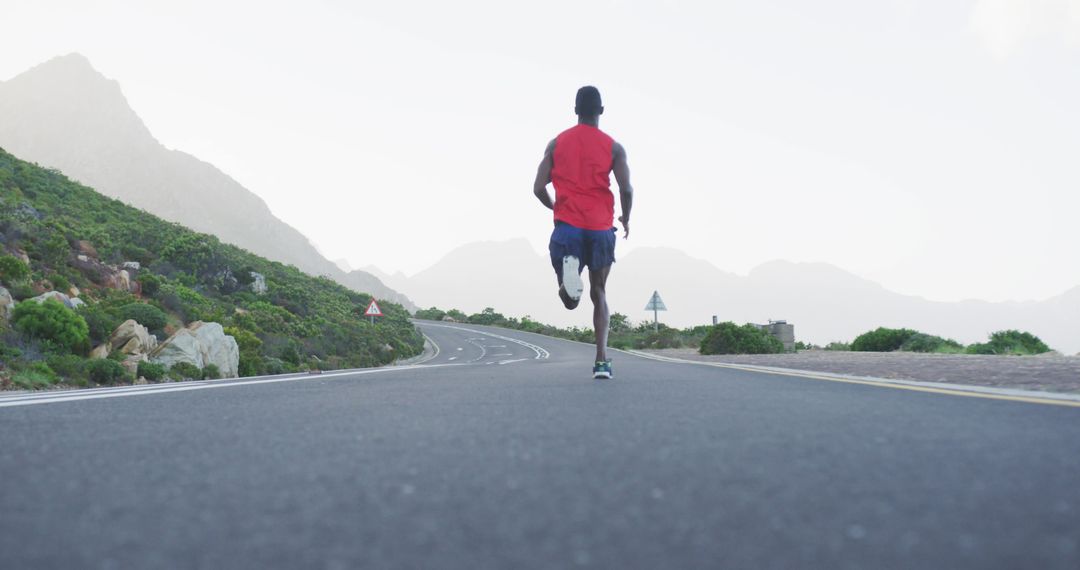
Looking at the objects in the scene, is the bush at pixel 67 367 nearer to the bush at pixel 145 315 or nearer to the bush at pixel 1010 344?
the bush at pixel 145 315

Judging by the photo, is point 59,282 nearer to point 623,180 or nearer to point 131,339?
point 131,339

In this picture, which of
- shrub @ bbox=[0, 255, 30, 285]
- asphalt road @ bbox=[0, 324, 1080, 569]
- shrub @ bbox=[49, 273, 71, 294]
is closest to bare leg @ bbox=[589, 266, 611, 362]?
asphalt road @ bbox=[0, 324, 1080, 569]

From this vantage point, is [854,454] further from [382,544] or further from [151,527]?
[151,527]

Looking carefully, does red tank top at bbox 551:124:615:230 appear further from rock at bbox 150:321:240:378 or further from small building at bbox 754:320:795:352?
small building at bbox 754:320:795:352

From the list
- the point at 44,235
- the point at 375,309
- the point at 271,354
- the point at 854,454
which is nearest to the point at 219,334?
the point at 271,354

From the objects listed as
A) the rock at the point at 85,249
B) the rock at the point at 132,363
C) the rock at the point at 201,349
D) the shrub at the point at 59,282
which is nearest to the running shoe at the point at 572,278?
the rock at the point at 132,363

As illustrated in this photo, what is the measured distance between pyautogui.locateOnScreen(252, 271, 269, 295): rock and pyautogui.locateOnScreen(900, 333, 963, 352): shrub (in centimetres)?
2339

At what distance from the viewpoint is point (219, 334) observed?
1476 cm

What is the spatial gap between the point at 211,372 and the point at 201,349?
58 cm

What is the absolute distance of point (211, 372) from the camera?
13750 mm

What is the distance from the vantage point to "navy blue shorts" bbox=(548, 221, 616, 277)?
582 centimetres

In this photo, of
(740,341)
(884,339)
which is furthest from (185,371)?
(884,339)

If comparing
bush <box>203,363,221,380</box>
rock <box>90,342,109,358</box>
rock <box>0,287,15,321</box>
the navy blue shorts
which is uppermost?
the navy blue shorts

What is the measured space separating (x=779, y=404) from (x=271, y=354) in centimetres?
1866
